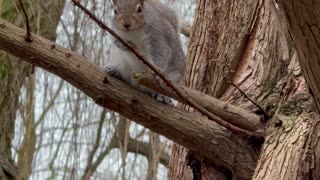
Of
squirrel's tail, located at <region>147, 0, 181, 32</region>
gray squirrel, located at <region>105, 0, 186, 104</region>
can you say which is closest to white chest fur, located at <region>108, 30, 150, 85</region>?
gray squirrel, located at <region>105, 0, 186, 104</region>

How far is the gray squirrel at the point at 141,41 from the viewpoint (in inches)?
89.2

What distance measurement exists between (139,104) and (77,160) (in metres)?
1.08

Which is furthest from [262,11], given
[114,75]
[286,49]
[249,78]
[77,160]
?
[77,160]

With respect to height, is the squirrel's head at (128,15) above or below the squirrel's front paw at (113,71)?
above

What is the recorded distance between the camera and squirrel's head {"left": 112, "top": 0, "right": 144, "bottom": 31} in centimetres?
226

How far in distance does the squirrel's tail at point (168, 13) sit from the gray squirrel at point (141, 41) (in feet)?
0.17

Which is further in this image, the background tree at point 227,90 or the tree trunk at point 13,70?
the tree trunk at point 13,70

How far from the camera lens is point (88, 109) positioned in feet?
10.9

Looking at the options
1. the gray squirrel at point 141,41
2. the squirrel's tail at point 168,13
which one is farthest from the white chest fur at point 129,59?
the squirrel's tail at point 168,13

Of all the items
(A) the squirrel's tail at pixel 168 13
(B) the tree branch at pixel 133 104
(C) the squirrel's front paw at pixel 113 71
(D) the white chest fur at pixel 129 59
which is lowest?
(B) the tree branch at pixel 133 104

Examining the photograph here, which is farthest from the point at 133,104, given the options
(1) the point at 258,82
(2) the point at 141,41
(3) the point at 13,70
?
(3) the point at 13,70

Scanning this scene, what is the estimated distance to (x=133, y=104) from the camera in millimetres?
2098

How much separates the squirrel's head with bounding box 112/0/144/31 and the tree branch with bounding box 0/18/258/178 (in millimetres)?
214

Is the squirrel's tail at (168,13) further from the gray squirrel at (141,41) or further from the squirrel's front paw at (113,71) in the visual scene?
the squirrel's front paw at (113,71)
